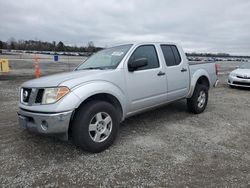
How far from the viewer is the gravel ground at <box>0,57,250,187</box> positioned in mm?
2812

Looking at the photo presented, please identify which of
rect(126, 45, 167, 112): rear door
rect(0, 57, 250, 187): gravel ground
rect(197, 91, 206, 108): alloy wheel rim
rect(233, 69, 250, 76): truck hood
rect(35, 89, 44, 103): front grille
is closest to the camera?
rect(0, 57, 250, 187): gravel ground

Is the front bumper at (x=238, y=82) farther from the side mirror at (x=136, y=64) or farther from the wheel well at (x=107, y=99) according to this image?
the wheel well at (x=107, y=99)

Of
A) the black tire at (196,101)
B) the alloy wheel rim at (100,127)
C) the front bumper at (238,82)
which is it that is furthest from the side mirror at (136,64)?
the front bumper at (238,82)

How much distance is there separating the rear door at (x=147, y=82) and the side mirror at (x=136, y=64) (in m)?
0.08

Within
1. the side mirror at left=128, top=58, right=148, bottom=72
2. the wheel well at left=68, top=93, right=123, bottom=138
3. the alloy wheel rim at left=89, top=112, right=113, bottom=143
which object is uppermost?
the side mirror at left=128, top=58, right=148, bottom=72

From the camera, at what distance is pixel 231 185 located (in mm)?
2725

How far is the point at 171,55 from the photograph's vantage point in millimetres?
5066

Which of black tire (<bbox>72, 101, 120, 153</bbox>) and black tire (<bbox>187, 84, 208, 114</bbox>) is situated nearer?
black tire (<bbox>72, 101, 120, 153</bbox>)

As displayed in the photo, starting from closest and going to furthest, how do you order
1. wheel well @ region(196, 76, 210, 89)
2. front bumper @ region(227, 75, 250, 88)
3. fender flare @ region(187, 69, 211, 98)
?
fender flare @ region(187, 69, 211, 98), wheel well @ region(196, 76, 210, 89), front bumper @ region(227, 75, 250, 88)

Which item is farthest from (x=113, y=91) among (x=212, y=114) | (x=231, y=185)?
(x=212, y=114)

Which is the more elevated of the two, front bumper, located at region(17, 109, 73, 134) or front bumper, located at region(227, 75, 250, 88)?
front bumper, located at region(227, 75, 250, 88)

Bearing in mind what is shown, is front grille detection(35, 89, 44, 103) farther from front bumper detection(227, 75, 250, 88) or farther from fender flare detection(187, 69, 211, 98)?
front bumper detection(227, 75, 250, 88)

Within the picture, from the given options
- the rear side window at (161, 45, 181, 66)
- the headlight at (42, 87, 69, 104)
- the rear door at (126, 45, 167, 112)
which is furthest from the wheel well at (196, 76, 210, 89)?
the headlight at (42, 87, 69, 104)

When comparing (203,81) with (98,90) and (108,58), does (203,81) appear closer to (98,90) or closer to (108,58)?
(108,58)
